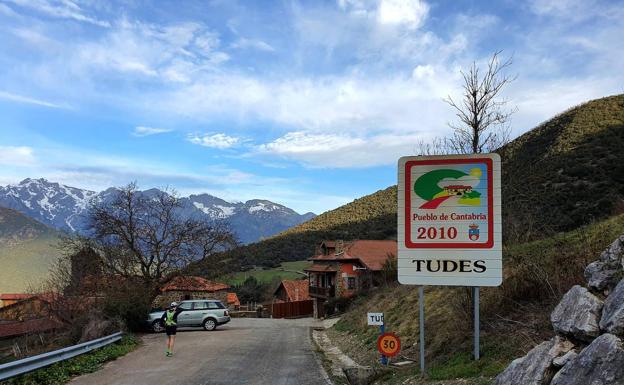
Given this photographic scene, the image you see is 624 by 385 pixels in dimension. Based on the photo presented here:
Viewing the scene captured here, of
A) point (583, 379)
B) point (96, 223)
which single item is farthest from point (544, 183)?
point (583, 379)

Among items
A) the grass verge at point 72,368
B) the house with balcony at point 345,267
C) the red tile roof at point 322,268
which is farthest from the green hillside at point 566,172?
the red tile roof at point 322,268

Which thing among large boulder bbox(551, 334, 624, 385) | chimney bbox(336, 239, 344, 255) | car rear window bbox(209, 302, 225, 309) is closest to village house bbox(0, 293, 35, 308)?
car rear window bbox(209, 302, 225, 309)

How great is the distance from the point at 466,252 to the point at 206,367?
26.2 feet

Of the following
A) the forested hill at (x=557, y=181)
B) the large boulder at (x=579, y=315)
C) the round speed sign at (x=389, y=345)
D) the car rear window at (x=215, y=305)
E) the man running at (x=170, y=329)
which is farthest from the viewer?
the car rear window at (x=215, y=305)

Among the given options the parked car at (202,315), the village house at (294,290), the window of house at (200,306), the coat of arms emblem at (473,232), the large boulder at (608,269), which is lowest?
the village house at (294,290)

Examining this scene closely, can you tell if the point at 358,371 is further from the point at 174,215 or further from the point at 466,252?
the point at 174,215

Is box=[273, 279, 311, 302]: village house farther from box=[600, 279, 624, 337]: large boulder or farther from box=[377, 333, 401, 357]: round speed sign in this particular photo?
box=[600, 279, 624, 337]: large boulder

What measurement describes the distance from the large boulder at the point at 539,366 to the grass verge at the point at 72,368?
33.0 ft

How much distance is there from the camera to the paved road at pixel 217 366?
12.0 m

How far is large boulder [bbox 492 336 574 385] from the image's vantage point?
5434mm

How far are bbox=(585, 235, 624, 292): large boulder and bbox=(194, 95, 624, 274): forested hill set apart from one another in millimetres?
6125

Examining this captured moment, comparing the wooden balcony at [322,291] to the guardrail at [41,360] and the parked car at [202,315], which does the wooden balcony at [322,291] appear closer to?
the parked car at [202,315]

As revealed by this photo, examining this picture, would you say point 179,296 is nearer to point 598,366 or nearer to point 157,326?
point 157,326

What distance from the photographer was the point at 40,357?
12.3 meters
